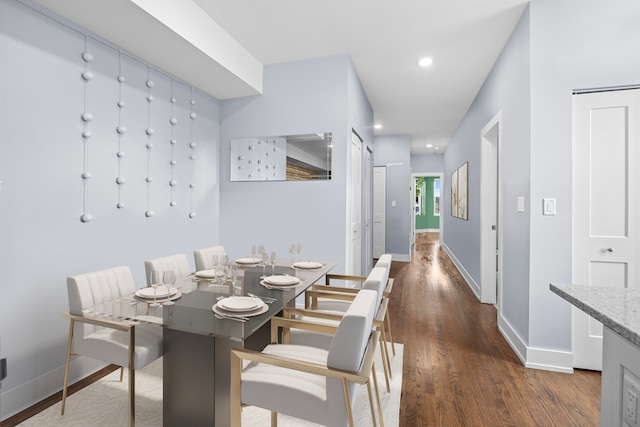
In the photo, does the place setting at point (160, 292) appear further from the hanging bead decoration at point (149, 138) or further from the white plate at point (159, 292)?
the hanging bead decoration at point (149, 138)

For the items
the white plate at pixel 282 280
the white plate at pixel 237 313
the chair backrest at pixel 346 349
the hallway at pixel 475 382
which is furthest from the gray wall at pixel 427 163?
the chair backrest at pixel 346 349

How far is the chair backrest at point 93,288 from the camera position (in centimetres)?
171

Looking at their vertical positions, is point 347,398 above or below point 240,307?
below

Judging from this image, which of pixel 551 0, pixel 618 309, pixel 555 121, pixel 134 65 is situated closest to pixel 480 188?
pixel 555 121

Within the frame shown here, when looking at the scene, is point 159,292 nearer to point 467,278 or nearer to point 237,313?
point 237,313

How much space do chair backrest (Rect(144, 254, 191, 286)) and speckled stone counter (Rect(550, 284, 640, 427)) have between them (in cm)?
228

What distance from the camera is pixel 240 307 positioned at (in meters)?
1.49

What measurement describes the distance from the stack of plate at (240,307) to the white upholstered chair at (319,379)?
0.62ft

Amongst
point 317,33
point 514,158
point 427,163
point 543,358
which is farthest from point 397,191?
point 543,358

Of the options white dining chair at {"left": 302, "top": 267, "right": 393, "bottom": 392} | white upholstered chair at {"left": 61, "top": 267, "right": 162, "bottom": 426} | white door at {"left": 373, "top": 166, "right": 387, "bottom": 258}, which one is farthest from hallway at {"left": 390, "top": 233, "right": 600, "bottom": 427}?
white door at {"left": 373, "top": 166, "right": 387, "bottom": 258}

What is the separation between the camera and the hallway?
71.5 inches

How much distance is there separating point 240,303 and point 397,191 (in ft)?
19.9

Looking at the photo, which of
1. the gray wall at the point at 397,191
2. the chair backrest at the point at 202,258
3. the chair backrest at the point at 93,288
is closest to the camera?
the chair backrest at the point at 93,288

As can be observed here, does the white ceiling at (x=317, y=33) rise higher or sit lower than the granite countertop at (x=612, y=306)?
higher
